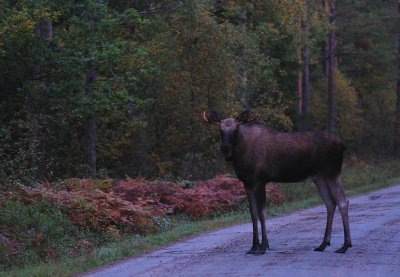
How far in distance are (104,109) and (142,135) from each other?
5.18m

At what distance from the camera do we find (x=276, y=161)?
1266cm

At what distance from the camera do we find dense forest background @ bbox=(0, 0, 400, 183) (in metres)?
22.0

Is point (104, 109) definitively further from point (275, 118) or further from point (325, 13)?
point (325, 13)

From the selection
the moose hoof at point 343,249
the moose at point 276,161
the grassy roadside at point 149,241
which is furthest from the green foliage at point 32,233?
the moose hoof at point 343,249

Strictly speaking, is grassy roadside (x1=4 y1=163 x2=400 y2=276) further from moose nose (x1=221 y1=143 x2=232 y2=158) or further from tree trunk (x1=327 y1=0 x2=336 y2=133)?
tree trunk (x1=327 y1=0 x2=336 y2=133)

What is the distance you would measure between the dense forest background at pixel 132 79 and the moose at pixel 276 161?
812 centimetres

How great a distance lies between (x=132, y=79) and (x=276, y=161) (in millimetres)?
11057

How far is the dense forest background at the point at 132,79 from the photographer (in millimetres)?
21984

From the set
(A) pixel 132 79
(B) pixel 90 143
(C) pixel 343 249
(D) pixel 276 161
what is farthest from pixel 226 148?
(B) pixel 90 143

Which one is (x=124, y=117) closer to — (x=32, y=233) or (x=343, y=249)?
(x=32, y=233)

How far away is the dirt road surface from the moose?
20.2 inches

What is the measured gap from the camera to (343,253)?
1208 centimetres

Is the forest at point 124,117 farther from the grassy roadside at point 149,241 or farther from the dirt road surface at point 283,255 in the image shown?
the dirt road surface at point 283,255

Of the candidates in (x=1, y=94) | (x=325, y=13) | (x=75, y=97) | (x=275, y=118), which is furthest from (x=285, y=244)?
(x=325, y=13)
